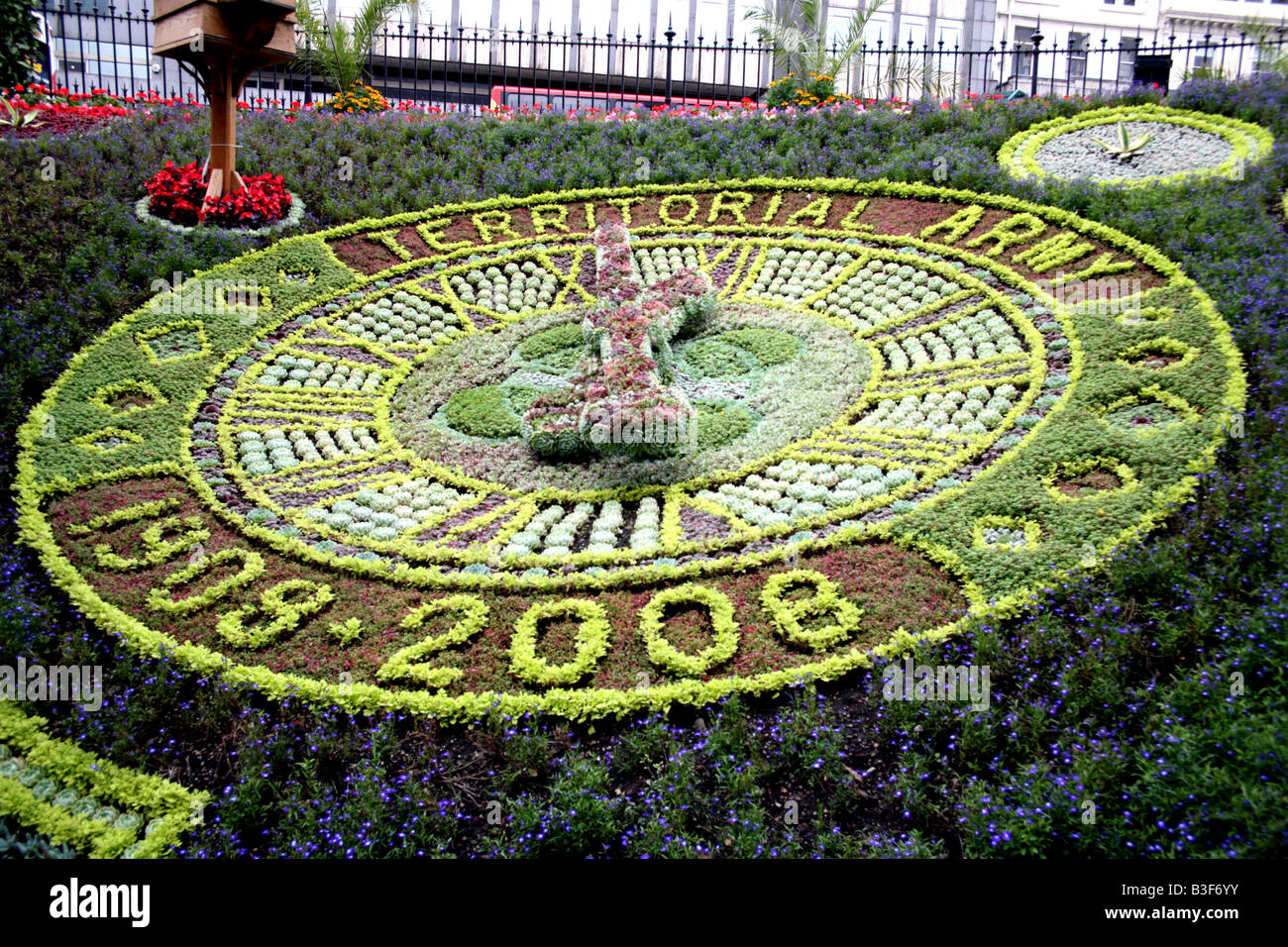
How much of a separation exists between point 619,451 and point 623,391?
45 cm

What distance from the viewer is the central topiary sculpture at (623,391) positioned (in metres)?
→ 7.31

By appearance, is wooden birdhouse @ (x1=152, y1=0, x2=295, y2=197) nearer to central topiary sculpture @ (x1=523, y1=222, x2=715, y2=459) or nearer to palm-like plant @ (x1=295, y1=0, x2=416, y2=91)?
central topiary sculpture @ (x1=523, y1=222, x2=715, y2=459)

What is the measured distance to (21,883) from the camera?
4.04 m

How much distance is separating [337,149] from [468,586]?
911cm

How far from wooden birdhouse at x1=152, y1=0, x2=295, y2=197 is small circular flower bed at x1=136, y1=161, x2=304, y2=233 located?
19cm

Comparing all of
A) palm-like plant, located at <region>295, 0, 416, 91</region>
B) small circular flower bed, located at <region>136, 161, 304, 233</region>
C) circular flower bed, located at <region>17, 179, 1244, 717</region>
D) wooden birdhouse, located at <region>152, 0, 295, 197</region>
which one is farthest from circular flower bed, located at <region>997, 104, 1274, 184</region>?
palm-like plant, located at <region>295, 0, 416, 91</region>

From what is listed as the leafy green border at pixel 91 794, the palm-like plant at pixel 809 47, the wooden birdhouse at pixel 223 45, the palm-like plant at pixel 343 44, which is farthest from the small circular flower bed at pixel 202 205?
the palm-like plant at pixel 809 47

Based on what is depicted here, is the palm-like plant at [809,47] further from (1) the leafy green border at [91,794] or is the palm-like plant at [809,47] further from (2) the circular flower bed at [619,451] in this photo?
(1) the leafy green border at [91,794]

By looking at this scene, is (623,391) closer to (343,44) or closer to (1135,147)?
(1135,147)

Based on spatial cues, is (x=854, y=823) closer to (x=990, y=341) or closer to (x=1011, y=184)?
(x=990, y=341)

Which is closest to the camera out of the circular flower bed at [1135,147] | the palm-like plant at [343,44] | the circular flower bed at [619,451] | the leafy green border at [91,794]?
the leafy green border at [91,794]

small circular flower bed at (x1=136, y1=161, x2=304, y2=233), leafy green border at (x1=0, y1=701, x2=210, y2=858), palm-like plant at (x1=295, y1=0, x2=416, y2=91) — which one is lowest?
leafy green border at (x1=0, y1=701, x2=210, y2=858)

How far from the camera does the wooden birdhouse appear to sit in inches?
401

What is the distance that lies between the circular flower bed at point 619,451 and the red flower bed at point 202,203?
0.60 meters
